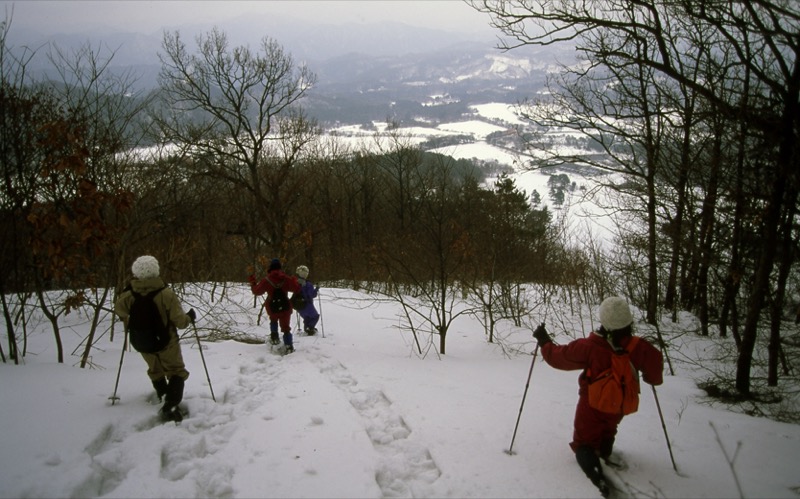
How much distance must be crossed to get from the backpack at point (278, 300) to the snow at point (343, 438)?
1308 mm

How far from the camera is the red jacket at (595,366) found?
3357 mm

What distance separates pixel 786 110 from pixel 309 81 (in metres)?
20.8

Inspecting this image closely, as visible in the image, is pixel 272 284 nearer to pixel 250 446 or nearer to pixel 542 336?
pixel 250 446

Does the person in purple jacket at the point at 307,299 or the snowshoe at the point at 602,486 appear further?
the person in purple jacket at the point at 307,299

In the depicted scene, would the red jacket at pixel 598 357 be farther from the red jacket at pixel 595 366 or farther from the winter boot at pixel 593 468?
the winter boot at pixel 593 468

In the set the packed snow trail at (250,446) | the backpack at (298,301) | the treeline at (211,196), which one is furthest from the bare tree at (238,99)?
the packed snow trail at (250,446)

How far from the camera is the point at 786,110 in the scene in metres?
4.45

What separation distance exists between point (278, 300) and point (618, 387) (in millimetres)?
5881

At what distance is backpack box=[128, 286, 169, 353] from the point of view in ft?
13.9

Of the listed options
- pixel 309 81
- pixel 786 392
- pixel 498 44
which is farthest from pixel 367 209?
pixel 786 392

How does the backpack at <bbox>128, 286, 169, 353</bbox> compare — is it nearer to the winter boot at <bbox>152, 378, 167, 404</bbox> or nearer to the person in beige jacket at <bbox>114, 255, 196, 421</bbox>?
the person in beige jacket at <bbox>114, 255, 196, 421</bbox>

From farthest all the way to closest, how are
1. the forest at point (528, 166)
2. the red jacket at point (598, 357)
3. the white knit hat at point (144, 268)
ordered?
the forest at point (528, 166), the white knit hat at point (144, 268), the red jacket at point (598, 357)

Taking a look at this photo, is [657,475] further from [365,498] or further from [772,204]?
[772,204]

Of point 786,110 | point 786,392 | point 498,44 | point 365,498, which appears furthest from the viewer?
point 498,44
